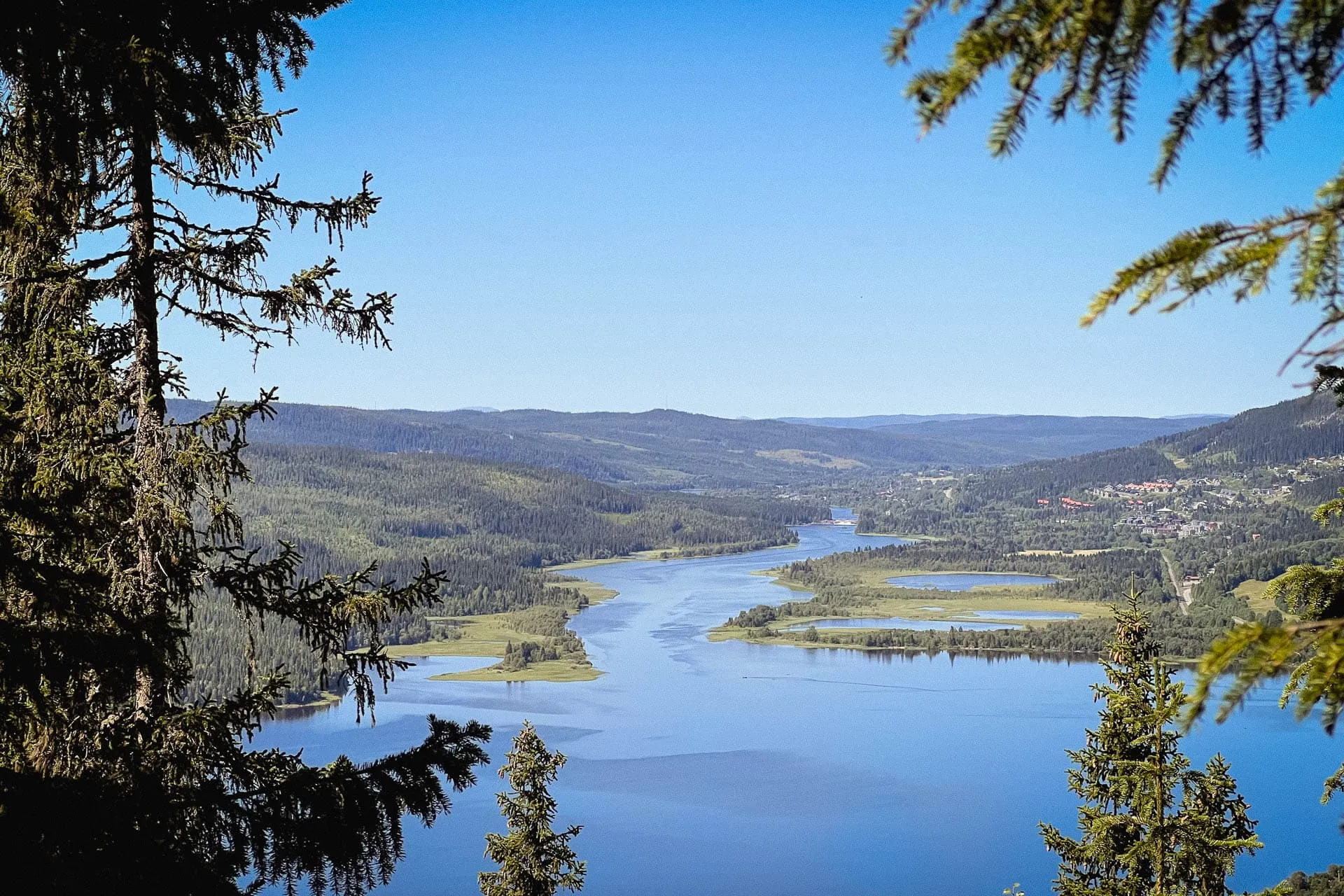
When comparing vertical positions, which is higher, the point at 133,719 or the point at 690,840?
the point at 133,719

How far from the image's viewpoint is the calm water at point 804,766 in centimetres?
A: 3102

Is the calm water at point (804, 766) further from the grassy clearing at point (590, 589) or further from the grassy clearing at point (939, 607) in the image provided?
the grassy clearing at point (590, 589)

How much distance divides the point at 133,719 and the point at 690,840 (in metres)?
29.8

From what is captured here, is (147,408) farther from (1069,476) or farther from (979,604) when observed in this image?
(1069,476)

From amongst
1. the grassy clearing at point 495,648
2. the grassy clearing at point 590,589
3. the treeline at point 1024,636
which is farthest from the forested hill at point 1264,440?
the grassy clearing at point 495,648

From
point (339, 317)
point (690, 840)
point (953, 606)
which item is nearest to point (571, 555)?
point (953, 606)

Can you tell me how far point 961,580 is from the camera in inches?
3848

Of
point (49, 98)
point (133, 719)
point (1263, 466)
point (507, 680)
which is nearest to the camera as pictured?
point (49, 98)

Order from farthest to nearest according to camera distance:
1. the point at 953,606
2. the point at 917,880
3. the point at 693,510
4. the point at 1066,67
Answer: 1. the point at 693,510
2. the point at 953,606
3. the point at 917,880
4. the point at 1066,67

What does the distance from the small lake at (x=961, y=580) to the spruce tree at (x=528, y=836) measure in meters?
80.1

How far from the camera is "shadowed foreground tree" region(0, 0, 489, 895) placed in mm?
4156

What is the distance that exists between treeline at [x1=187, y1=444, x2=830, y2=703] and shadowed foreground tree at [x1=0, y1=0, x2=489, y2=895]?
69.3 m

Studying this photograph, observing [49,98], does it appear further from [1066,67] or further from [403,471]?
[403,471]

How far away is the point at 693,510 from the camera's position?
152875 millimetres
